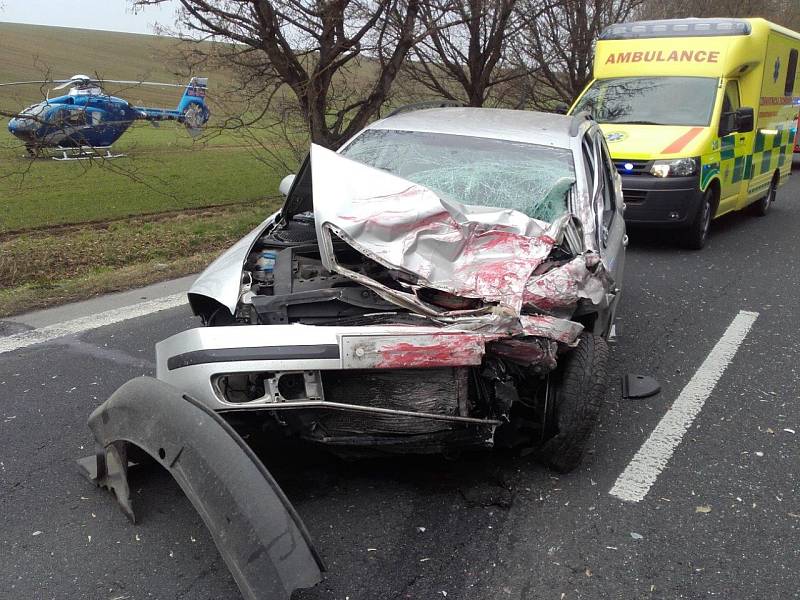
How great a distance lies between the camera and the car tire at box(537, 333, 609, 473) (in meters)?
3.43

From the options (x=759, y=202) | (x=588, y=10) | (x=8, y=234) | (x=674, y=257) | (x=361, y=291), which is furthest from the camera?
(x=588, y=10)

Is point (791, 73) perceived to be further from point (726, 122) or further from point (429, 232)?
point (429, 232)

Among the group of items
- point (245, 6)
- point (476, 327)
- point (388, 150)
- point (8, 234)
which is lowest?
point (8, 234)

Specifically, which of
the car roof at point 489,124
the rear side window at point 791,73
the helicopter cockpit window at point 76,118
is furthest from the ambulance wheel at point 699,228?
the helicopter cockpit window at point 76,118

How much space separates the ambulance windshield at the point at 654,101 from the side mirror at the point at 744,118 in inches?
13.6

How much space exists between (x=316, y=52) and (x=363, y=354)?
8007 millimetres

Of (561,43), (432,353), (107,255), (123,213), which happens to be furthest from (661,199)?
(123,213)

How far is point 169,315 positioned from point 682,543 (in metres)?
4.33

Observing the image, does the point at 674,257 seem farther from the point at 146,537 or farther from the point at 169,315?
the point at 146,537

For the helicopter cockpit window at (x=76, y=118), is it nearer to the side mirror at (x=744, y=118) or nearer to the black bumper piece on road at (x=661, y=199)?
the black bumper piece on road at (x=661, y=199)

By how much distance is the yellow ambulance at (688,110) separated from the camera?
8.56 metres

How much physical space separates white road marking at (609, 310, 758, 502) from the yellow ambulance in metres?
3.01

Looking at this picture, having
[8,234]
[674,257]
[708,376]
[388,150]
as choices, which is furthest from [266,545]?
[8,234]

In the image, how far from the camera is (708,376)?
499 cm
